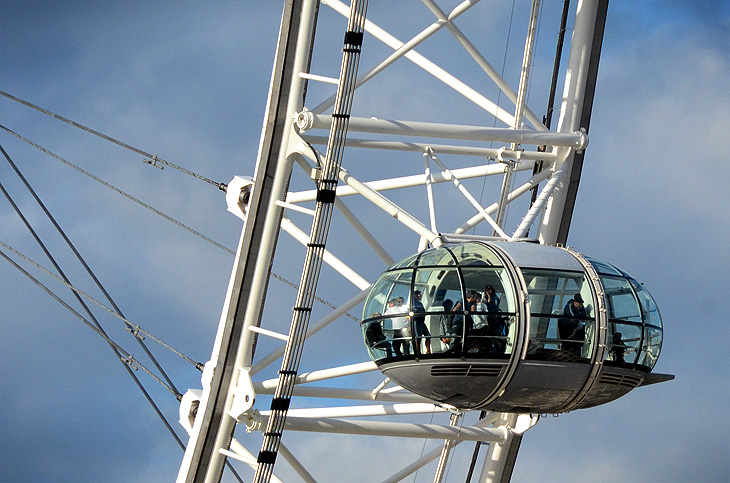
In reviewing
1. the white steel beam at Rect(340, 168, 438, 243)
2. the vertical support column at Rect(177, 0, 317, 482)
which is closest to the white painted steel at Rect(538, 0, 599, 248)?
the white steel beam at Rect(340, 168, 438, 243)

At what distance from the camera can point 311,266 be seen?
28.0m

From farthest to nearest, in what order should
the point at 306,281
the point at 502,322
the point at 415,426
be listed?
1. the point at 415,426
2. the point at 306,281
3. the point at 502,322

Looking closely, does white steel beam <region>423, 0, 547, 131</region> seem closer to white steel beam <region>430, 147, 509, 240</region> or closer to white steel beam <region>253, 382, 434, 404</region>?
white steel beam <region>430, 147, 509, 240</region>

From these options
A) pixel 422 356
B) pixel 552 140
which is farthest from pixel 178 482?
pixel 552 140

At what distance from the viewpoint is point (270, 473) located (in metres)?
28.2

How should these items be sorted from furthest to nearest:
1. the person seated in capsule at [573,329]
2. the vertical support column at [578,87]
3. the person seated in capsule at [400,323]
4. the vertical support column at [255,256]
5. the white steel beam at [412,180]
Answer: the vertical support column at [578,87] → the white steel beam at [412,180] → the vertical support column at [255,256] → the person seated in capsule at [400,323] → the person seated in capsule at [573,329]

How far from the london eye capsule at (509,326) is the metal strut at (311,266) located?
321 centimetres

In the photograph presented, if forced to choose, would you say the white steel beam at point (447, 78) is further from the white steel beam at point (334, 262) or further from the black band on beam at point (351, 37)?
the white steel beam at point (334, 262)

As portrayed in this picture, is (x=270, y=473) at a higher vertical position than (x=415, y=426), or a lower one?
lower

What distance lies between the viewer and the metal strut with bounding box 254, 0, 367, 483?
91.5 ft

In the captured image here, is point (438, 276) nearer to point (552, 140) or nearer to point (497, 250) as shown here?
point (497, 250)

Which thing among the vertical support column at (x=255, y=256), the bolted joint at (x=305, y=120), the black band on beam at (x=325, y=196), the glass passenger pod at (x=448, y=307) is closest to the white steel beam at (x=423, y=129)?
the bolted joint at (x=305, y=120)

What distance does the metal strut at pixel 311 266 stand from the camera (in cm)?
2789

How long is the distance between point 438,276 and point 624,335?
2.97m
